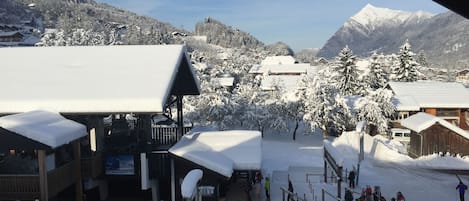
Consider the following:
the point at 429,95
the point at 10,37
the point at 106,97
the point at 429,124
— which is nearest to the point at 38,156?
the point at 106,97

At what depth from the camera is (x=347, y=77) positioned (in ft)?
136

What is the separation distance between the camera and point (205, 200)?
14359mm

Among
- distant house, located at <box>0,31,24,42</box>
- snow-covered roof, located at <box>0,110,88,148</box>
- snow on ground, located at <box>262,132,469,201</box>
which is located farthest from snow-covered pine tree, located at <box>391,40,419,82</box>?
distant house, located at <box>0,31,24,42</box>

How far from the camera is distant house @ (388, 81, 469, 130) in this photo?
34.2 metres

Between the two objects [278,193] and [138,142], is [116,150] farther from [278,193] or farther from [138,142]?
[278,193]

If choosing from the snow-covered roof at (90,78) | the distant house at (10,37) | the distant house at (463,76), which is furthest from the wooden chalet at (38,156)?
the distant house at (463,76)

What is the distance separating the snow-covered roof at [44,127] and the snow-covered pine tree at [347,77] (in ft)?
104

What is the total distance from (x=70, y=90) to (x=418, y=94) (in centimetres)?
Answer: 3056

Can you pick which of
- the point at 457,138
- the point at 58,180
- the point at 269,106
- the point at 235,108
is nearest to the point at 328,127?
the point at 269,106

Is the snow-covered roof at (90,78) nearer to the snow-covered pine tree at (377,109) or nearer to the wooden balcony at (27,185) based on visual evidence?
the wooden balcony at (27,185)

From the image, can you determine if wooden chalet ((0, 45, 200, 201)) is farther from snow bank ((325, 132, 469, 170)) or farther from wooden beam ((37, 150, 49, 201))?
snow bank ((325, 132, 469, 170))

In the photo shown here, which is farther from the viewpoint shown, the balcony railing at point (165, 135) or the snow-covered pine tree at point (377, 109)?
the snow-covered pine tree at point (377, 109)

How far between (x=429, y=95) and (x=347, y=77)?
8211 millimetres

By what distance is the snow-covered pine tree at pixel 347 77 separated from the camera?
40844mm
